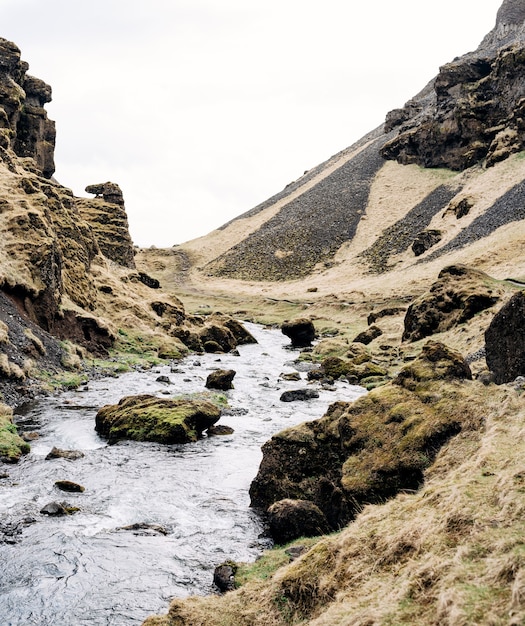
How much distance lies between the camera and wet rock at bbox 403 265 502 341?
1355 inches

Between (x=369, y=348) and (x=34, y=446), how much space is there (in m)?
27.0

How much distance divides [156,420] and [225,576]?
10.4 metres

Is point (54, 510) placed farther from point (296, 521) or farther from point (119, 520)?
point (296, 521)

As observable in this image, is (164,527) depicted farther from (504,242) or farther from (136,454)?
(504,242)

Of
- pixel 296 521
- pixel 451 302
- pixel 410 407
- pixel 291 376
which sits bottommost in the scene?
pixel 296 521

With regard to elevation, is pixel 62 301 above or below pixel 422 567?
above

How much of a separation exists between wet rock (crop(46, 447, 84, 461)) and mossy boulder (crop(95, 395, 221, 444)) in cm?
192

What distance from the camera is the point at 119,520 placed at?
1383 centimetres

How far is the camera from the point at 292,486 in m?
14.3

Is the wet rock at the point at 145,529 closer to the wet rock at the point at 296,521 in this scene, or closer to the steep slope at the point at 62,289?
the wet rock at the point at 296,521

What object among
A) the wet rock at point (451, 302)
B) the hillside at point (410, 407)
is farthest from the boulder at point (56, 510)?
the wet rock at point (451, 302)

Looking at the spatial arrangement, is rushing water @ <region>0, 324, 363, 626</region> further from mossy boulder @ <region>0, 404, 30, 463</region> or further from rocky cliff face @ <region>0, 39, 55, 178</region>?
rocky cliff face @ <region>0, 39, 55, 178</region>

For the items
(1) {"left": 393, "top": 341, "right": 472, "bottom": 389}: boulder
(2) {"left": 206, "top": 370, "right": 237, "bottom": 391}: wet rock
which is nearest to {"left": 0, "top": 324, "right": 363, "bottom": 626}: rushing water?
(2) {"left": 206, "top": 370, "right": 237, "bottom": 391}: wet rock

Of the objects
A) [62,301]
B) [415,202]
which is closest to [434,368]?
[62,301]
